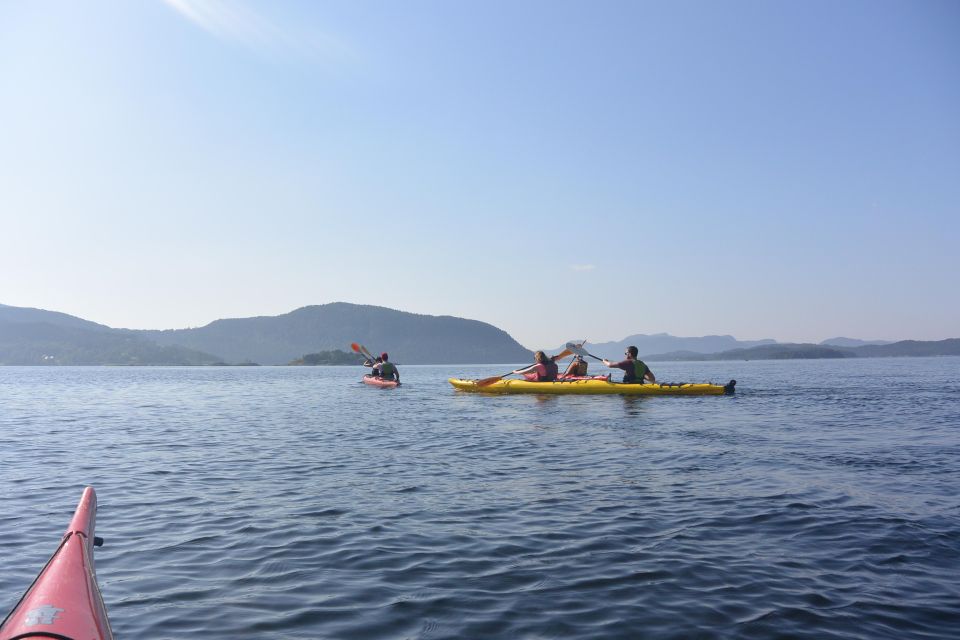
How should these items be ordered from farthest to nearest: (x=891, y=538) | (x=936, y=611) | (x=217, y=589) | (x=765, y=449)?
(x=765, y=449) → (x=891, y=538) → (x=217, y=589) → (x=936, y=611)

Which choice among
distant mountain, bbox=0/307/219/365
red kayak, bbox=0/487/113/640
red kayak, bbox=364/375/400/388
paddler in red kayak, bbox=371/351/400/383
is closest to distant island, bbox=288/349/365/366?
distant mountain, bbox=0/307/219/365

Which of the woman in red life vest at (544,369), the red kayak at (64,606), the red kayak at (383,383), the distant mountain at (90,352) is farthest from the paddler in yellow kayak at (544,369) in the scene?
the distant mountain at (90,352)

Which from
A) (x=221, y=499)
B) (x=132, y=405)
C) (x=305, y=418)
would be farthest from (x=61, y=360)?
(x=221, y=499)

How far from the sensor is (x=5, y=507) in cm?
861

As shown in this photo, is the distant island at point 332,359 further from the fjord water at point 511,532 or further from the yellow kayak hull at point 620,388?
the fjord water at point 511,532

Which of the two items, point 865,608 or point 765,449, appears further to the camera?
point 765,449

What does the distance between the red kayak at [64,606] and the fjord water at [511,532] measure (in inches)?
29.2

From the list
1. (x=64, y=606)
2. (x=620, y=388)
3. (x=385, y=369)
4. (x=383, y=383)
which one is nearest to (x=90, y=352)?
(x=383, y=383)

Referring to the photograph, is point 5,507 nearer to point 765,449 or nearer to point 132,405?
point 765,449

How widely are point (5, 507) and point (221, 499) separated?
9.81 feet

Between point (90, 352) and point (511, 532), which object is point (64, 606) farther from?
point (90, 352)

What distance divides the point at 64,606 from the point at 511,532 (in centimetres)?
466

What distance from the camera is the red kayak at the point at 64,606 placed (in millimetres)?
3312

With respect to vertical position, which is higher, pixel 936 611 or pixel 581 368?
pixel 581 368
